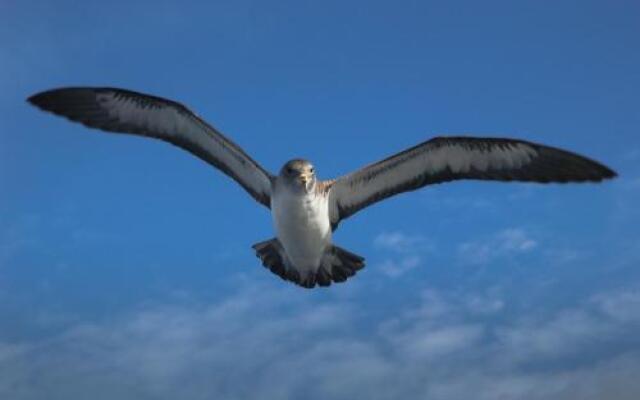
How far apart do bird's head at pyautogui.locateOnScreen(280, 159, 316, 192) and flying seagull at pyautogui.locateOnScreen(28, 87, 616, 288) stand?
39 cm

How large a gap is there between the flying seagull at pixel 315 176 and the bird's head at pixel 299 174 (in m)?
0.39

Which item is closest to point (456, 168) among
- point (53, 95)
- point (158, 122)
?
point (158, 122)

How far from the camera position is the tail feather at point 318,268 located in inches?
547

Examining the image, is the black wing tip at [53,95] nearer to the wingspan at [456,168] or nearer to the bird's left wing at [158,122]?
the bird's left wing at [158,122]

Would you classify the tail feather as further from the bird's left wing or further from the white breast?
the bird's left wing

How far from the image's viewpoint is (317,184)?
13.2 meters

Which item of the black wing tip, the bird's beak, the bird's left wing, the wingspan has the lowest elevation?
the bird's beak

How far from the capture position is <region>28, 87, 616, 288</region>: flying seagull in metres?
13.3

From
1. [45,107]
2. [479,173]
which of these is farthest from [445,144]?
[45,107]

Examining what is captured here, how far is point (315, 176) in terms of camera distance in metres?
12.9

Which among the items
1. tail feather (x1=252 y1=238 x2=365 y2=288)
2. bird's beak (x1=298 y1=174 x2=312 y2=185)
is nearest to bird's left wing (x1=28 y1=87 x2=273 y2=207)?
tail feather (x1=252 y1=238 x2=365 y2=288)

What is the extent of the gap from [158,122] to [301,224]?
3559 mm

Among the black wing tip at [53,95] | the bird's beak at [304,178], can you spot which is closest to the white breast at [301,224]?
the bird's beak at [304,178]

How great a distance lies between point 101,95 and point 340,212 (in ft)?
16.4
